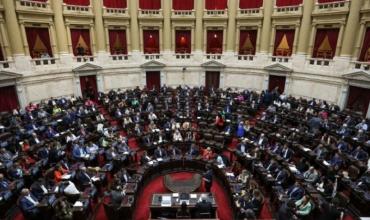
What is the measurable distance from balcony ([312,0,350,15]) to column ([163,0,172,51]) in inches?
498

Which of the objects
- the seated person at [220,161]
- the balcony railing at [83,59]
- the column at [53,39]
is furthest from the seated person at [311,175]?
the column at [53,39]

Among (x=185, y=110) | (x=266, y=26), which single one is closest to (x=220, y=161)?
(x=185, y=110)

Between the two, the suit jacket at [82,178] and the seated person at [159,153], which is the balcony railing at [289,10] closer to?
the seated person at [159,153]

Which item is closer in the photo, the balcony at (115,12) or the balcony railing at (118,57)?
the balcony at (115,12)

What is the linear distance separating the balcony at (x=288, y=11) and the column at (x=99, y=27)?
15358 millimetres

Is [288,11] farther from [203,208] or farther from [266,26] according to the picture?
[203,208]

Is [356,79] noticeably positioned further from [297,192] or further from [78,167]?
[78,167]

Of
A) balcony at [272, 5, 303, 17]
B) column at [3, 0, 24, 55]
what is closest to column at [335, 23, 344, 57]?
balcony at [272, 5, 303, 17]

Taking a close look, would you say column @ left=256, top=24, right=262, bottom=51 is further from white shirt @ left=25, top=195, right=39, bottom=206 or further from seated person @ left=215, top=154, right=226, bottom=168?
white shirt @ left=25, top=195, right=39, bottom=206

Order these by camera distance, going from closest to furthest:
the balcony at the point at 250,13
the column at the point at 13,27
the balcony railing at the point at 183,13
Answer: the column at the point at 13,27 → the balcony at the point at 250,13 → the balcony railing at the point at 183,13

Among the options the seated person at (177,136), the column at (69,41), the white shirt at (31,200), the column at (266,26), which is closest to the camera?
the white shirt at (31,200)

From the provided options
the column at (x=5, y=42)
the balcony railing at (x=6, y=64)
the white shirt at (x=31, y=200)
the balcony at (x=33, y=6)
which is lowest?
the white shirt at (x=31, y=200)

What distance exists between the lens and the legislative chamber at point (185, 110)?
29.2ft

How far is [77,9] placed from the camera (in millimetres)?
20750
